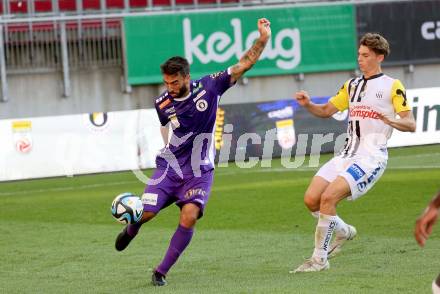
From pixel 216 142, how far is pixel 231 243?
1262 centimetres

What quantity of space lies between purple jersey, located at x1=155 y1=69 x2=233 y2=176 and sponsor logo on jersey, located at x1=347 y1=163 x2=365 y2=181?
51.2 inches

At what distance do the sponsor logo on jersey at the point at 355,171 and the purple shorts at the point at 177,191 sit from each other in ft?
4.29

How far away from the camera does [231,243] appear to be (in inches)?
492

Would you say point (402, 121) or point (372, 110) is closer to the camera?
point (402, 121)

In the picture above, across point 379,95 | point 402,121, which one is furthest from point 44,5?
point 402,121

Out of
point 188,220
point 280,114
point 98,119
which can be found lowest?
point 280,114

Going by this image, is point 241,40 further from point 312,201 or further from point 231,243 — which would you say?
point 312,201

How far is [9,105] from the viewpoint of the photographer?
95.6 ft

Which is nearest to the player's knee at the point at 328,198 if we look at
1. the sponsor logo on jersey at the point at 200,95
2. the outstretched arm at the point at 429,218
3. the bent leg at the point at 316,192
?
the bent leg at the point at 316,192

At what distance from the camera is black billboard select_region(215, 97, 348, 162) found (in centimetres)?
2555

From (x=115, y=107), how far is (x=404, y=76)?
9054mm

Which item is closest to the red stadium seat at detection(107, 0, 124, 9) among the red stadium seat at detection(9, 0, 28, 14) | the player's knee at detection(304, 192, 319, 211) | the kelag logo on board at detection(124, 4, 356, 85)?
the kelag logo on board at detection(124, 4, 356, 85)

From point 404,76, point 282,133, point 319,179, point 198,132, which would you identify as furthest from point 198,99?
point 404,76

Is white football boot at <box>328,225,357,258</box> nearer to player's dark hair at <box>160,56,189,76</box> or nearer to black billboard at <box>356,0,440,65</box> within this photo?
player's dark hair at <box>160,56,189,76</box>
